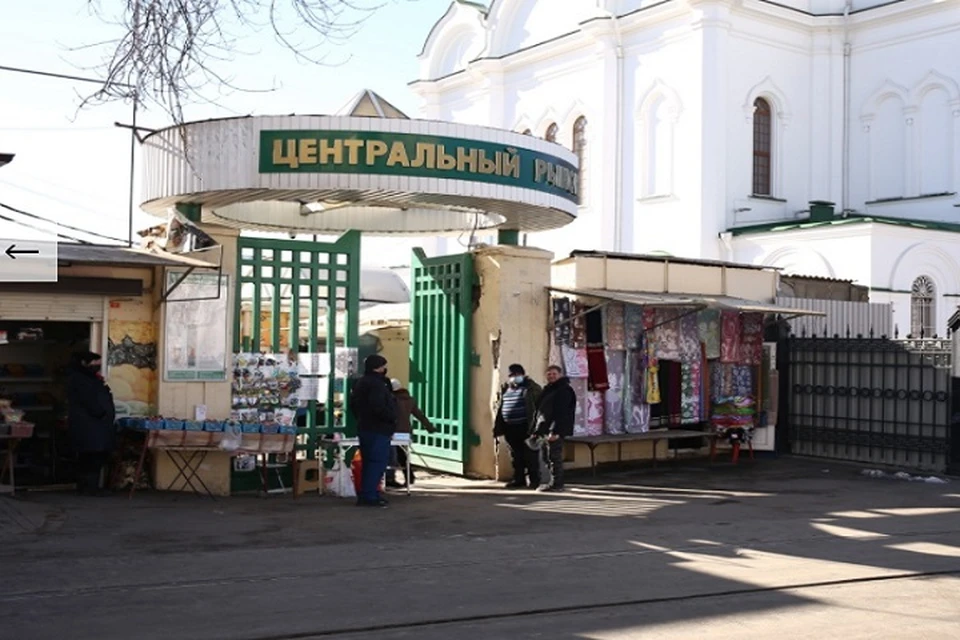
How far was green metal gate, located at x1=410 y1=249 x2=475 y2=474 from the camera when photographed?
1619 cm

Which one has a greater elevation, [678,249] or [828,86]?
[828,86]

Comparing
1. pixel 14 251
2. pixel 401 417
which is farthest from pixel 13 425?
pixel 401 417

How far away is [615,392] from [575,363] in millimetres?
957

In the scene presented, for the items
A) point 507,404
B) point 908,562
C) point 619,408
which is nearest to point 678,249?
point 619,408

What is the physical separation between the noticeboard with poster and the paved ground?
5.04 feet

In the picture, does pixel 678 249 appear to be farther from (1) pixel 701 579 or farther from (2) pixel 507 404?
(1) pixel 701 579

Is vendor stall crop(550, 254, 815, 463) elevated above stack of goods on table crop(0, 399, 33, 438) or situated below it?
above

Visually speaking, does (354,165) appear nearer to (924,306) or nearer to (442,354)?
(442,354)

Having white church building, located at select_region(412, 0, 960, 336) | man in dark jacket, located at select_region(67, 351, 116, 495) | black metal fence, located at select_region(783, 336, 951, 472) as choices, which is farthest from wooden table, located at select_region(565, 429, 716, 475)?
white church building, located at select_region(412, 0, 960, 336)

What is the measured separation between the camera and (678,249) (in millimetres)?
33969

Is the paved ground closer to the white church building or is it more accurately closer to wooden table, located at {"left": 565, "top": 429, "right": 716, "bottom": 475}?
wooden table, located at {"left": 565, "top": 429, "right": 716, "bottom": 475}

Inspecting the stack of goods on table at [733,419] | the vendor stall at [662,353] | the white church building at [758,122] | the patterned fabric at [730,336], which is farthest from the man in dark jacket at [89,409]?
the white church building at [758,122]

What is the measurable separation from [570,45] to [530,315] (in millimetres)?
22867

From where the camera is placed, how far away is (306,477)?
14148 mm
